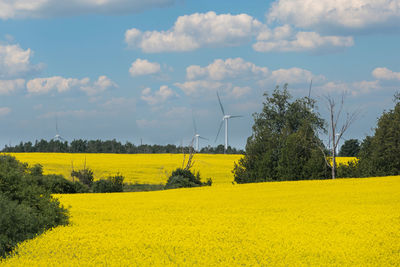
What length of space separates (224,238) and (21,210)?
18.5ft

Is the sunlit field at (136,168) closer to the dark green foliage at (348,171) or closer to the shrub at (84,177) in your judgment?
the shrub at (84,177)

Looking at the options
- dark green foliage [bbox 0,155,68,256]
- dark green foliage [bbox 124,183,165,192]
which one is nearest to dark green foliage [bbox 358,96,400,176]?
dark green foliage [bbox 124,183,165,192]

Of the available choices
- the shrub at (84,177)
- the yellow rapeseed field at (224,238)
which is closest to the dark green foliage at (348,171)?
the shrub at (84,177)

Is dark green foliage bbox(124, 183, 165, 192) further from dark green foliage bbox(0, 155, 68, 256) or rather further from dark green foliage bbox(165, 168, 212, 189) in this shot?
dark green foliage bbox(0, 155, 68, 256)

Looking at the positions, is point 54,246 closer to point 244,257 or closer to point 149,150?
point 244,257

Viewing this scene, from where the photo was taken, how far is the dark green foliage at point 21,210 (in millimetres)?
14125

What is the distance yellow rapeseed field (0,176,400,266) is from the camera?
12195mm

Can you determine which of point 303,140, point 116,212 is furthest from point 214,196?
point 303,140

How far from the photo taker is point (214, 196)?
3294cm

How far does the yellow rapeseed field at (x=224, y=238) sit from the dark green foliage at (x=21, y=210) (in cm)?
47

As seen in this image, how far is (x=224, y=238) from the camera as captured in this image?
1477 cm

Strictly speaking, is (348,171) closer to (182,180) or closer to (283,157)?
(283,157)

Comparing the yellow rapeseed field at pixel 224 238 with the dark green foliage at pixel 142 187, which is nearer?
the yellow rapeseed field at pixel 224 238

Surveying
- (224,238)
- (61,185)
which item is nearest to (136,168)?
(61,185)
